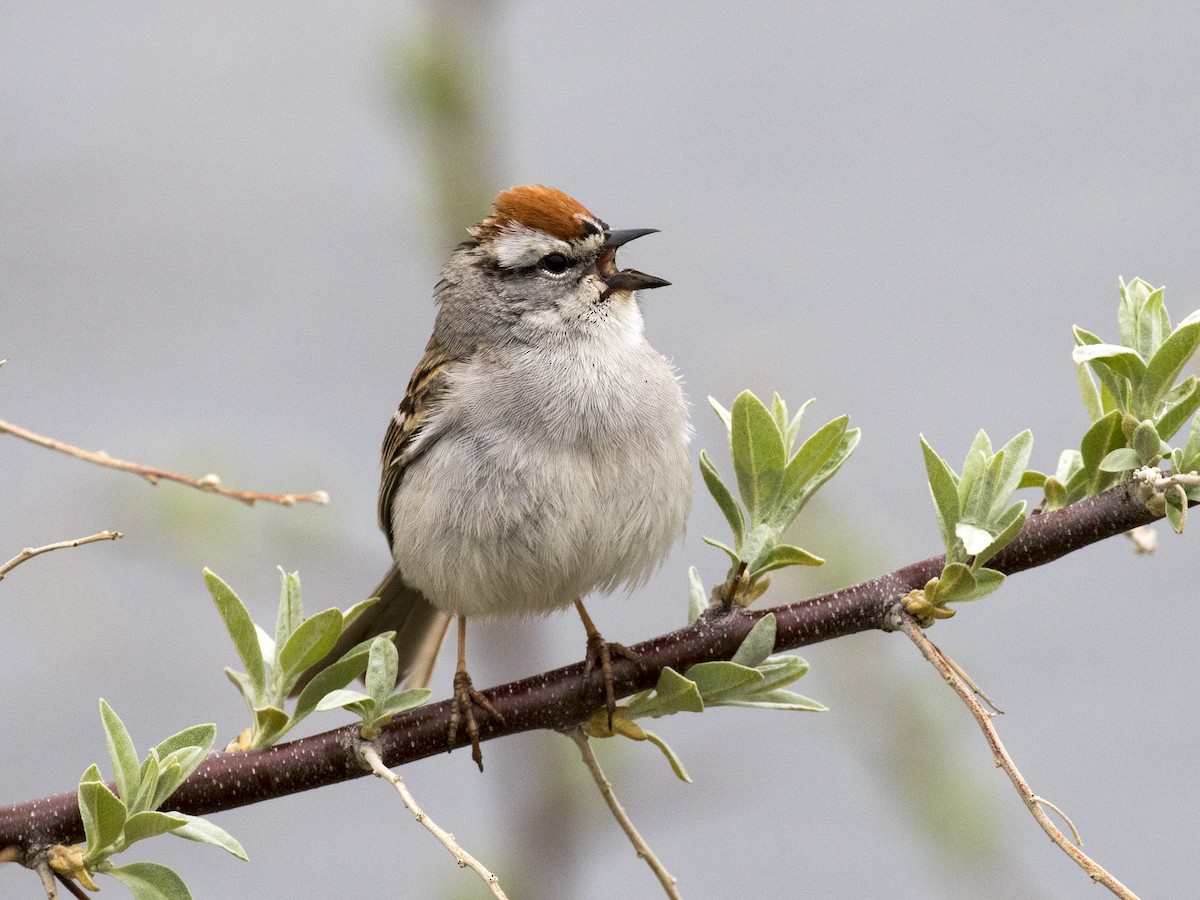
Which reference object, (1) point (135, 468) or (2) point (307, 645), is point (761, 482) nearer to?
(2) point (307, 645)

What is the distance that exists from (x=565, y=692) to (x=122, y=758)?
713 millimetres

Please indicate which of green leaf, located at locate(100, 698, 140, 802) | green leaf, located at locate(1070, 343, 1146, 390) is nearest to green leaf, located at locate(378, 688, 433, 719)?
green leaf, located at locate(100, 698, 140, 802)

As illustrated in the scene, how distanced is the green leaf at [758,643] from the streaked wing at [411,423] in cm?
144

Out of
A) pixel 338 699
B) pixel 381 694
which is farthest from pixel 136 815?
pixel 381 694

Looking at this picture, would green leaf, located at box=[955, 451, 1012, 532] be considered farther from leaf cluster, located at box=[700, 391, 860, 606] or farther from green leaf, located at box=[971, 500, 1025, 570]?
leaf cluster, located at box=[700, 391, 860, 606]

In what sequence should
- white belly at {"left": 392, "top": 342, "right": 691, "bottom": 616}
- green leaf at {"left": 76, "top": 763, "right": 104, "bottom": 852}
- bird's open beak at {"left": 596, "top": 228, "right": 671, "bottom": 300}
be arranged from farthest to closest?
bird's open beak at {"left": 596, "top": 228, "right": 671, "bottom": 300}, white belly at {"left": 392, "top": 342, "right": 691, "bottom": 616}, green leaf at {"left": 76, "top": 763, "right": 104, "bottom": 852}

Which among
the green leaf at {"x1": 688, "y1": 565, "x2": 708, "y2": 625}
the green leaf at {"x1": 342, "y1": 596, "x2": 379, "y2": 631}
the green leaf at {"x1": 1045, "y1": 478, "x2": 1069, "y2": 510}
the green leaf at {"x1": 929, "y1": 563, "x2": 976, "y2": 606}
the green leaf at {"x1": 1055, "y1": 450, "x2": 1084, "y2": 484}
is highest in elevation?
the green leaf at {"x1": 1055, "y1": 450, "x2": 1084, "y2": 484}

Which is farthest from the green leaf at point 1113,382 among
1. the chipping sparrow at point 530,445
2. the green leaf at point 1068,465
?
the chipping sparrow at point 530,445

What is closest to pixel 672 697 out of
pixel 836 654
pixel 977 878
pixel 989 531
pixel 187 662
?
pixel 989 531

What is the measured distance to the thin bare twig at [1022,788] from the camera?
1.62 m

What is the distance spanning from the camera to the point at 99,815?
181cm

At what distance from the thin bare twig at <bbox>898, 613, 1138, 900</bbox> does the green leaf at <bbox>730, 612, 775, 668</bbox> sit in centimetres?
25

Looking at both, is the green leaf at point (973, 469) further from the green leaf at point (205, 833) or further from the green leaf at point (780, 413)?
the green leaf at point (205, 833)

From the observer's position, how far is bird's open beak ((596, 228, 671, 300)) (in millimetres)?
3420
